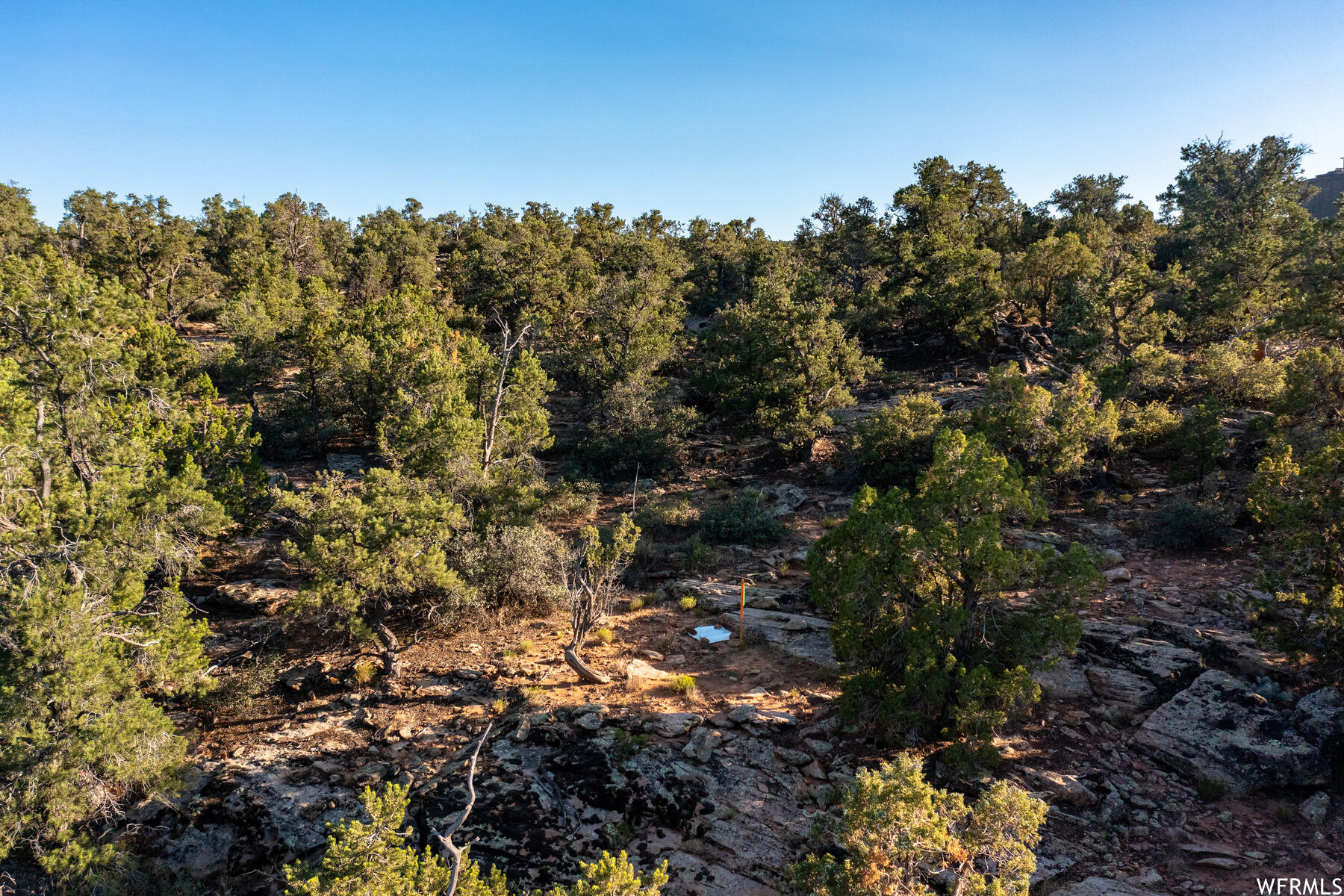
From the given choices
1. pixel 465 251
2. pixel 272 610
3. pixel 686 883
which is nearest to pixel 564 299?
pixel 465 251

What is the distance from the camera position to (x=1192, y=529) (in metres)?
18.9

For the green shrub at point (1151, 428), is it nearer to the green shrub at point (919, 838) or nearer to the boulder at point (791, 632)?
the boulder at point (791, 632)

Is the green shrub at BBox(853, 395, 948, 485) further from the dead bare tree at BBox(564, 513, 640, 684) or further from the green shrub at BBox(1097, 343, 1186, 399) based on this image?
the dead bare tree at BBox(564, 513, 640, 684)

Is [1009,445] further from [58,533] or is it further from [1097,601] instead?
[58,533]

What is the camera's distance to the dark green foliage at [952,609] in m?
11.0

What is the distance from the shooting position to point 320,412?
32.2 metres

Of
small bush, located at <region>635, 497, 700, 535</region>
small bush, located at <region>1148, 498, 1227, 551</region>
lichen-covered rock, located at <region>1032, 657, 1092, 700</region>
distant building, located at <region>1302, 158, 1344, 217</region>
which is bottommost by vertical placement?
lichen-covered rock, located at <region>1032, 657, 1092, 700</region>

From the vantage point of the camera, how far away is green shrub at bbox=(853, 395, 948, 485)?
24047mm

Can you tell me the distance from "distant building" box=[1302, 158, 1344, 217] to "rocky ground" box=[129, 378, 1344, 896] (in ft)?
250

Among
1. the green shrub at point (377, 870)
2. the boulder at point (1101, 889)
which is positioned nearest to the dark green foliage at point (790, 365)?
the boulder at point (1101, 889)

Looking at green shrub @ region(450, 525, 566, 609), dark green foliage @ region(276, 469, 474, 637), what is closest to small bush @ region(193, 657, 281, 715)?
dark green foliage @ region(276, 469, 474, 637)

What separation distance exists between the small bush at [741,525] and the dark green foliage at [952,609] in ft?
32.1

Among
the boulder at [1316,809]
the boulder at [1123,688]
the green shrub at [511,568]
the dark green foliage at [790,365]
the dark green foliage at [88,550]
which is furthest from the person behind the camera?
the dark green foliage at [790,365]

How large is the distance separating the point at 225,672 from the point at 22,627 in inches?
205
